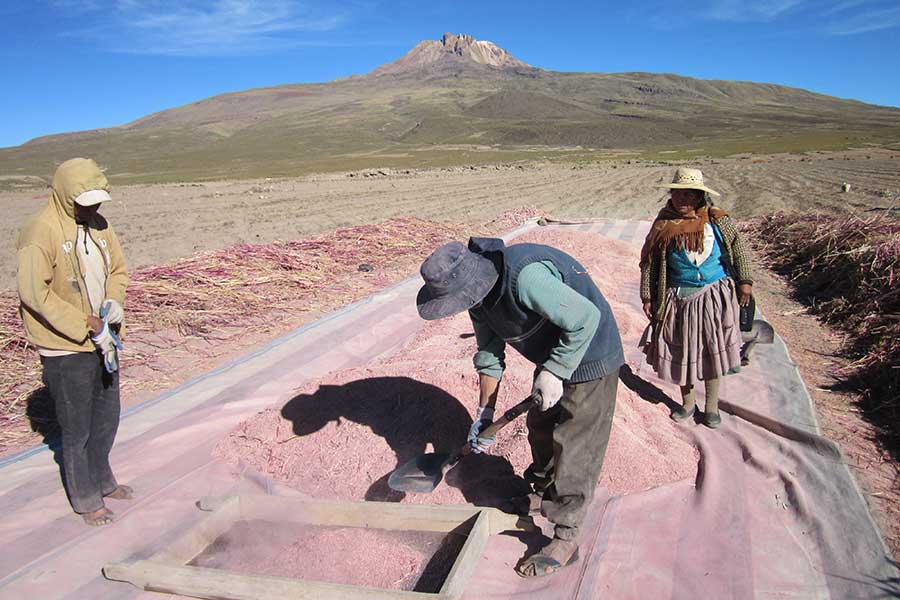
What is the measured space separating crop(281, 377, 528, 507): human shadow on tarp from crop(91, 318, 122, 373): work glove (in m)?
0.92

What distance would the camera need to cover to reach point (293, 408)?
3.00 meters

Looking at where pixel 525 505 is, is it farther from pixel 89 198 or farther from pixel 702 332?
pixel 89 198

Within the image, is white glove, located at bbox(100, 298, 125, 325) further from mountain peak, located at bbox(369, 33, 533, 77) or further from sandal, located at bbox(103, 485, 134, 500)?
mountain peak, located at bbox(369, 33, 533, 77)

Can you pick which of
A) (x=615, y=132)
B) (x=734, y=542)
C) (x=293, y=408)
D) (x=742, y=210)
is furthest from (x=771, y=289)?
(x=615, y=132)

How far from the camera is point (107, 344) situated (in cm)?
213

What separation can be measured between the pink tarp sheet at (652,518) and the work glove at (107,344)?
2.10 feet

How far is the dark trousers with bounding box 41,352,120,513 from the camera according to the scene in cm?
211

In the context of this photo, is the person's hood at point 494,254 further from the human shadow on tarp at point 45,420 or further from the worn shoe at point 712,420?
the human shadow on tarp at point 45,420

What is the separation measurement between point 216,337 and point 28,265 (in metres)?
2.70

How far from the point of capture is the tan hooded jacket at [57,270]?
1.96 m

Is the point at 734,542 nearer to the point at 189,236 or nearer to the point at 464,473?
the point at 464,473

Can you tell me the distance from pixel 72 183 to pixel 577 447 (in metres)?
1.82

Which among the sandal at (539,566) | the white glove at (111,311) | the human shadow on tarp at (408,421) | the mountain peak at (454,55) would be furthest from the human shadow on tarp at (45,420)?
the mountain peak at (454,55)

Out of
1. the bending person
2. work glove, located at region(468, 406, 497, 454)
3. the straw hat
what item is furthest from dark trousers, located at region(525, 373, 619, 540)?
the straw hat
